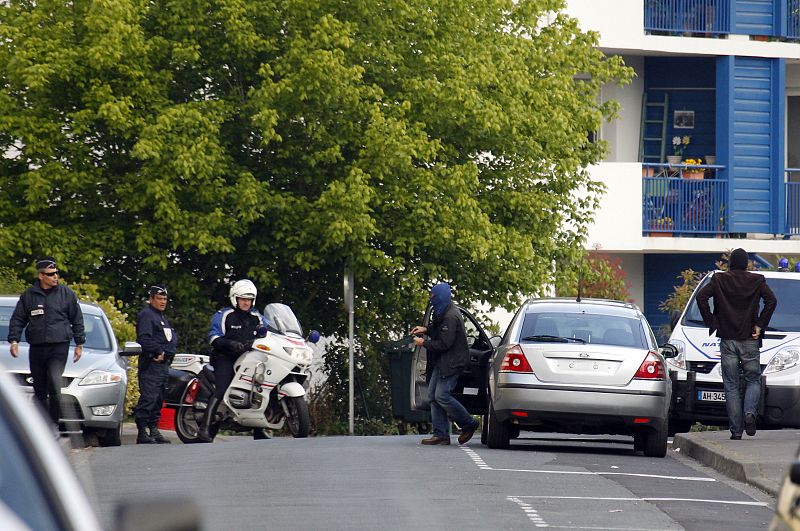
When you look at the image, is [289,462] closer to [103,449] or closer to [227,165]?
[103,449]

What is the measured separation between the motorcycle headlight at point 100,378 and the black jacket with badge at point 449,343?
3232 mm

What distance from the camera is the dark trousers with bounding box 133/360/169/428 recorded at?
1870cm

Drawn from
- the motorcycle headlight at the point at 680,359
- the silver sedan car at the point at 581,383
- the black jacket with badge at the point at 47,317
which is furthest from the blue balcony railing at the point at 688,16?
the black jacket with badge at the point at 47,317

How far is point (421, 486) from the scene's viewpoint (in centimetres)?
1263

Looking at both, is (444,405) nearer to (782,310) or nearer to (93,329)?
(93,329)

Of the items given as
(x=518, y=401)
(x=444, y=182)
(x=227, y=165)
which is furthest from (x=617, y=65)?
(x=518, y=401)

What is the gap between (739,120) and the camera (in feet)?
112

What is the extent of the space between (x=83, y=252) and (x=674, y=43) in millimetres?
14222

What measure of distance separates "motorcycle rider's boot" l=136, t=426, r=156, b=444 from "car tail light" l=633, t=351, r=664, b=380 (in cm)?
590

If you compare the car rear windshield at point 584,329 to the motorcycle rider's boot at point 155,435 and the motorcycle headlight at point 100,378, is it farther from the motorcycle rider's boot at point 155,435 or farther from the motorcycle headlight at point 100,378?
the motorcycle rider's boot at point 155,435

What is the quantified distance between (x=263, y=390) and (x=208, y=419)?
75 cm

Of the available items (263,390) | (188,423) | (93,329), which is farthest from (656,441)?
(93,329)

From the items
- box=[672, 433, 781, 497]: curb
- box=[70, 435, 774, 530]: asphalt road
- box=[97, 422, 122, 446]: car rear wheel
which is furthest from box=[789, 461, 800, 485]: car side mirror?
box=[97, 422, 122, 446]: car rear wheel

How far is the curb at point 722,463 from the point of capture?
13297mm
